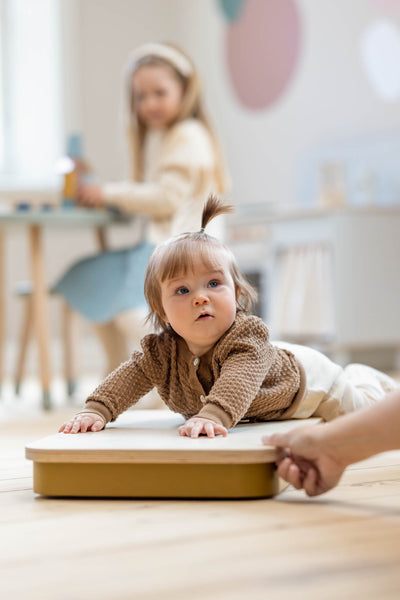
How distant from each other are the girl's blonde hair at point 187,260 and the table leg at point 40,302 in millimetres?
1315

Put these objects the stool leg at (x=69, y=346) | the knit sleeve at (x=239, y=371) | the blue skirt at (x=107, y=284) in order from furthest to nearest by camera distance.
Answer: the stool leg at (x=69, y=346) → the blue skirt at (x=107, y=284) → the knit sleeve at (x=239, y=371)

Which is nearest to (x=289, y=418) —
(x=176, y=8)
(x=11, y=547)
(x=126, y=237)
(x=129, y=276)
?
(x=11, y=547)

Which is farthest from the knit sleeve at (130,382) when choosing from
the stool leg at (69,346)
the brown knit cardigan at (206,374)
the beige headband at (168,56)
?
the stool leg at (69,346)

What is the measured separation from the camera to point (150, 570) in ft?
2.87

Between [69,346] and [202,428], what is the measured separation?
79.3 inches

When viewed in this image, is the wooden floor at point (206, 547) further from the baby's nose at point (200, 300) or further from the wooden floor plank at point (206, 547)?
the baby's nose at point (200, 300)

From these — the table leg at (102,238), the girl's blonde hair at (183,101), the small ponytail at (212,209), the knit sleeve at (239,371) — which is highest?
the girl's blonde hair at (183,101)

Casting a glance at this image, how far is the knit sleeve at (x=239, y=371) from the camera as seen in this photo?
1.30 m

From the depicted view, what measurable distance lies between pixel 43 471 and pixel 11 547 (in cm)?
27

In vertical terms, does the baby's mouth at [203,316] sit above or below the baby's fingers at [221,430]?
above

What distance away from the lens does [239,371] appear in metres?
1.34

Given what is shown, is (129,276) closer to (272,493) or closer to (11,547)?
(272,493)

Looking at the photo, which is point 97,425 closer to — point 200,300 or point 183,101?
point 200,300

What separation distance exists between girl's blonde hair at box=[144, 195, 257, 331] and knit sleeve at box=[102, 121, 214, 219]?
114 centimetres
